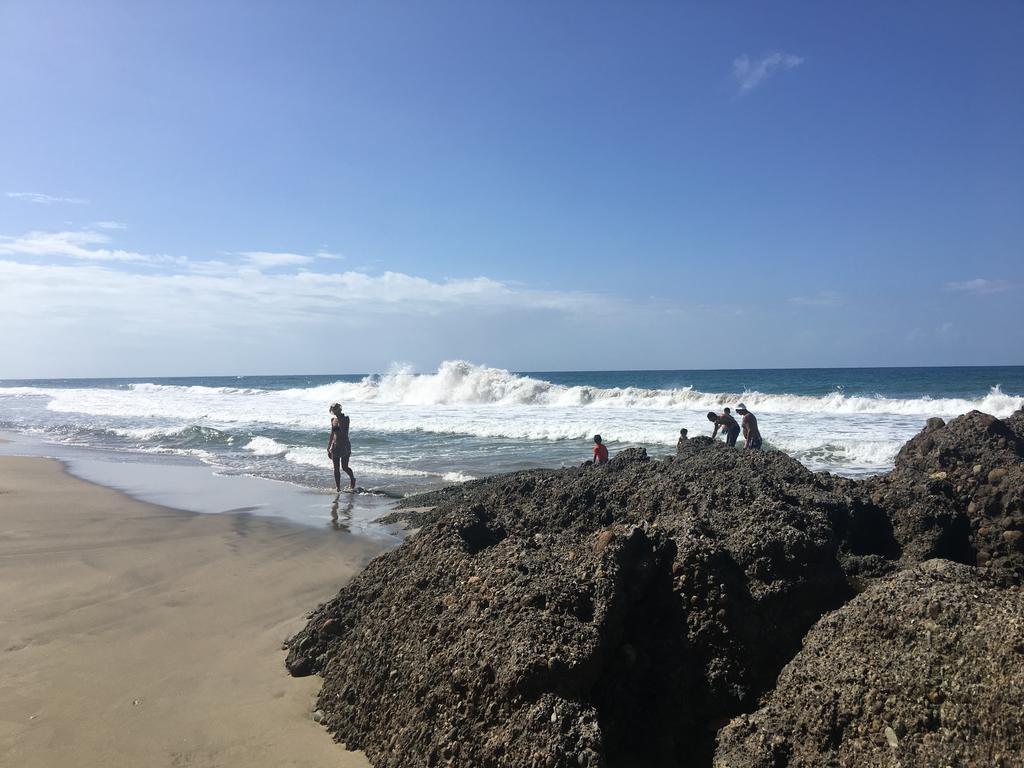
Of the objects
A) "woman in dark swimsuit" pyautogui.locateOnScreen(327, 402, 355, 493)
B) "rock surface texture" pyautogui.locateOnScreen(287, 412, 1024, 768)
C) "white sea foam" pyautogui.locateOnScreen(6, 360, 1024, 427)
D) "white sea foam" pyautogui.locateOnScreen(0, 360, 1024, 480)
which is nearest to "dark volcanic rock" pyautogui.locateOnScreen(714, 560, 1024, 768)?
"rock surface texture" pyautogui.locateOnScreen(287, 412, 1024, 768)

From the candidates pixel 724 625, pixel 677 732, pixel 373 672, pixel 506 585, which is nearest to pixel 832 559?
pixel 724 625

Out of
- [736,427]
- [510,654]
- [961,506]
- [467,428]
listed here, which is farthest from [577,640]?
[467,428]

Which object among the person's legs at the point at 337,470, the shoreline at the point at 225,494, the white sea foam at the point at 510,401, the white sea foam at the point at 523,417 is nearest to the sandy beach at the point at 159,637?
the shoreline at the point at 225,494

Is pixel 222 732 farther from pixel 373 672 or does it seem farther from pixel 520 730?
pixel 520 730

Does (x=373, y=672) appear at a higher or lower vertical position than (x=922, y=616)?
lower

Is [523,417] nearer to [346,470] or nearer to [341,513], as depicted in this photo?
[346,470]

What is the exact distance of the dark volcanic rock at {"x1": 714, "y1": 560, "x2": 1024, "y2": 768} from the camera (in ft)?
6.81

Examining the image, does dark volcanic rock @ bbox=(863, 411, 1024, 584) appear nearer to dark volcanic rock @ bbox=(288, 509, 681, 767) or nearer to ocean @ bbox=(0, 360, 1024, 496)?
dark volcanic rock @ bbox=(288, 509, 681, 767)

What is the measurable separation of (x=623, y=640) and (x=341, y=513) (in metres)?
7.14

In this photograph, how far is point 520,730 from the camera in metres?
2.52

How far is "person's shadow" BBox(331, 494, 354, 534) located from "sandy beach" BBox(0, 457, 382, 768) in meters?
0.38

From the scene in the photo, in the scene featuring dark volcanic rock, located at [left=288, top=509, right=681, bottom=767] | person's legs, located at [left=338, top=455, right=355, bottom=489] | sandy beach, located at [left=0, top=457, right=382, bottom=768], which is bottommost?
sandy beach, located at [left=0, top=457, right=382, bottom=768]

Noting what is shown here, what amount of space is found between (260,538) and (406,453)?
8792 mm

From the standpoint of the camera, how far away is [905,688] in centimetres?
227
